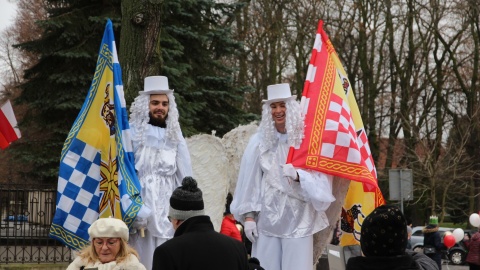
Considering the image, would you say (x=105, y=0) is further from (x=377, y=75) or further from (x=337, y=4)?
(x=377, y=75)

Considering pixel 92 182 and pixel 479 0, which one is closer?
pixel 92 182

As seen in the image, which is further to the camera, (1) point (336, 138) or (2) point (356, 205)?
(2) point (356, 205)

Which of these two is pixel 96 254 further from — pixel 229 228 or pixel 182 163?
pixel 229 228

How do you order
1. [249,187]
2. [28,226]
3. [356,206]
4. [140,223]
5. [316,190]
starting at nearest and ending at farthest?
[140,223]
[316,190]
[249,187]
[356,206]
[28,226]

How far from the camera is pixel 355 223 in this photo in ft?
30.7

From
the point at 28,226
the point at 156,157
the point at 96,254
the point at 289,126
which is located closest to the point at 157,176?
the point at 156,157

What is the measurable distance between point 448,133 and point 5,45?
2219cm

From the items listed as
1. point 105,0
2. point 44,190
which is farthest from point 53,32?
point 44,190

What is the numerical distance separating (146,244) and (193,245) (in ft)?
10.5

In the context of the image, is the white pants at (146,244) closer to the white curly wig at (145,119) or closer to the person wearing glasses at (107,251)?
the white curly wig at (145,119)

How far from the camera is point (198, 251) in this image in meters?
4.80

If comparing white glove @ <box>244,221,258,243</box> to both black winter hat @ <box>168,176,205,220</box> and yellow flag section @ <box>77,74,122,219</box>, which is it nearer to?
yellow flag section @ <box>77,74,122,219</box>

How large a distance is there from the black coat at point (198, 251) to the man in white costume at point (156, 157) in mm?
2910

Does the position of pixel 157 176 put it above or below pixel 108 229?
above
